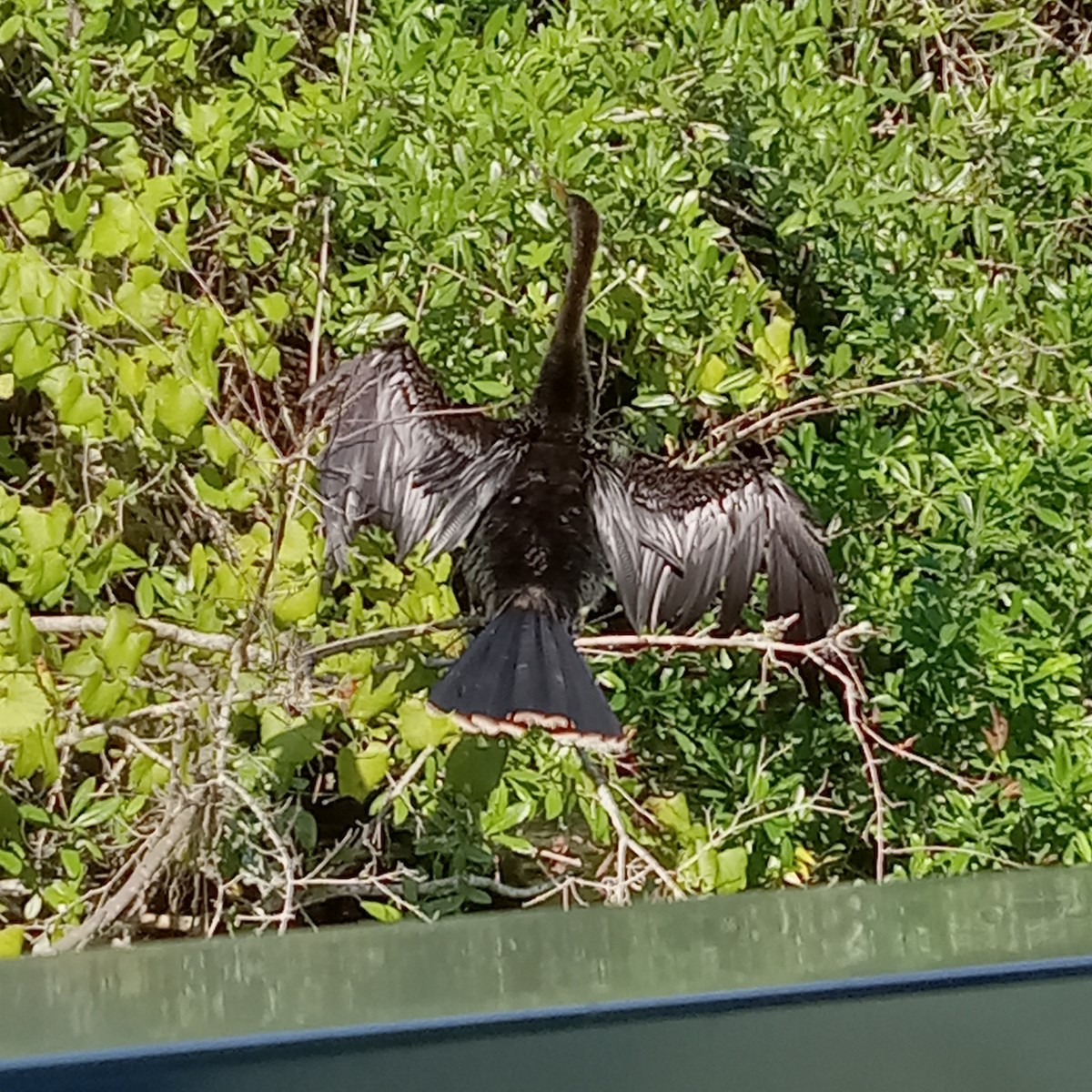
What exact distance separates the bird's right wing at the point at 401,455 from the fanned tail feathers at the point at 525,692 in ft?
0.43

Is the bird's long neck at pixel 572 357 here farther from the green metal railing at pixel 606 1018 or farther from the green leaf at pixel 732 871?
the green metal railing at pixel 606 1018

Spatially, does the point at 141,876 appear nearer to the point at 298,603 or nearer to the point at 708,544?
the point at 298,603

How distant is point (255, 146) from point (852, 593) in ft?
2.32

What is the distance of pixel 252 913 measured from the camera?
4.02 feet

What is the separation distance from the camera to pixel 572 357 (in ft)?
4.08

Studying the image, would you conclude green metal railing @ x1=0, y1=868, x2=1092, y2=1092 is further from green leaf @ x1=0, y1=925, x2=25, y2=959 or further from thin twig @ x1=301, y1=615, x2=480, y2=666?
thin twig @ x1=301, y1=615, x2=480, y2=666

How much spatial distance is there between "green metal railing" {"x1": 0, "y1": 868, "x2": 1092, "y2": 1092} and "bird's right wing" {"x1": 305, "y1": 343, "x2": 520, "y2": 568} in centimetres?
55

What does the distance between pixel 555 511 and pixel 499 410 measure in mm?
114

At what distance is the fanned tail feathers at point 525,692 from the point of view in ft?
3.80

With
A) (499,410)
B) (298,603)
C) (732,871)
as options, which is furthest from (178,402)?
(732,871)

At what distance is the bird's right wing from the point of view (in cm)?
125

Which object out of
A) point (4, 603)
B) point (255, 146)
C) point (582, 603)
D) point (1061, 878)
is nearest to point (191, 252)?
point (255, 146)

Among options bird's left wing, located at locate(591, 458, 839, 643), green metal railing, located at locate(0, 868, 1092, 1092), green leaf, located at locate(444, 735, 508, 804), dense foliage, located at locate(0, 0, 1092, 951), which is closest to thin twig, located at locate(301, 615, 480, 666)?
dense foliage, located at locate(0, 0, 1092, 951)

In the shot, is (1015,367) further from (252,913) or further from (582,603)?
(252,913)
